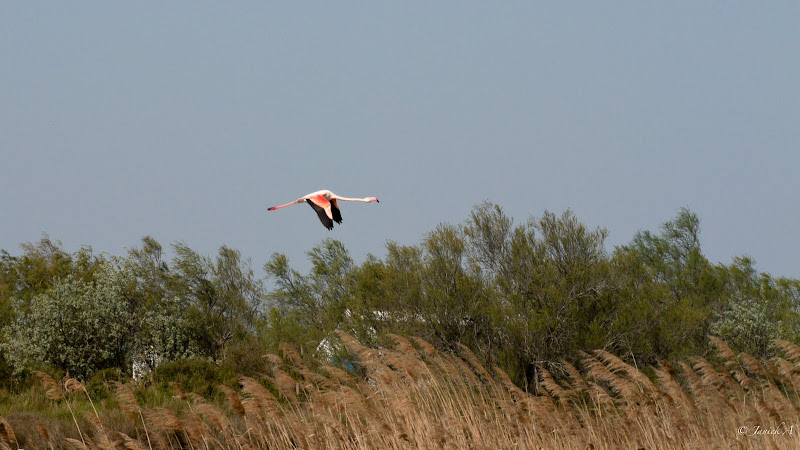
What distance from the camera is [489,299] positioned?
892 inches

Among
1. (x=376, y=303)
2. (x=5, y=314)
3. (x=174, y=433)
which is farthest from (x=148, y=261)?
(x=174, y=433)

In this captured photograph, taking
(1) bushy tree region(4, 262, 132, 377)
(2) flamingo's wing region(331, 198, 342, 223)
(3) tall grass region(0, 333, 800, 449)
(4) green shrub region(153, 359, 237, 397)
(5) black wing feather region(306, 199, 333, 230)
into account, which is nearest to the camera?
(3) tall grass region(0, 333, 800, 449)

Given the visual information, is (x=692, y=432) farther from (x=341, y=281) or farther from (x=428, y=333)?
(x=341, y=281)

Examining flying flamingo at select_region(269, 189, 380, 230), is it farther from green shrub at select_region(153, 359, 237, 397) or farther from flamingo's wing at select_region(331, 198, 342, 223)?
green shrub at select_region(153, 359, 237, 397)

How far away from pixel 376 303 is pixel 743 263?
2328 cm

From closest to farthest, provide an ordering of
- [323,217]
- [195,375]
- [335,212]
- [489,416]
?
[489,416], [323,217], [335,212], [195,375]

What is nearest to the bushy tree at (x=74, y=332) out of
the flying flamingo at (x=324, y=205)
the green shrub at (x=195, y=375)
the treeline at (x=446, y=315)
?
the treeline at (x=446, y=315)

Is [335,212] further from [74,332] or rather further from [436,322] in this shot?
[74,332]

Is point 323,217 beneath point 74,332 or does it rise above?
beneath

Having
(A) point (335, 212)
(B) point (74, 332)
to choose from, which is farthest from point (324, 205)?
(B) point (74, 332)

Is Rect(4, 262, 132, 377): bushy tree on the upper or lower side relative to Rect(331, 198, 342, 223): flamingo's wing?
upper

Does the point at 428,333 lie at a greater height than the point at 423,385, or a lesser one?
greater

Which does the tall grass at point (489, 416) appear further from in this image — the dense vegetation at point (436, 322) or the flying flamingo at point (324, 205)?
the dense vegetation at point (436, 322)

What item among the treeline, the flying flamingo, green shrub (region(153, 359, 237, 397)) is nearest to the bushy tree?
the treeline
